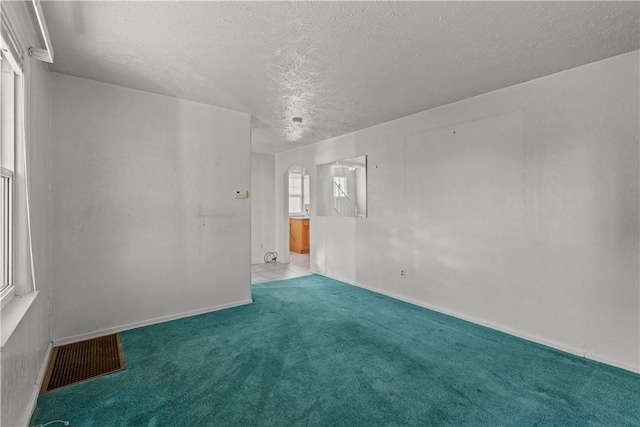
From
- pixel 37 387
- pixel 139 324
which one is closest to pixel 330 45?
pixel 37 387

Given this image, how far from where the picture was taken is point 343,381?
2.23 m

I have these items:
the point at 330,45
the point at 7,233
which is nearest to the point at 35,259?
the point at 7,233

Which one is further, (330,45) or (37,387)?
(330,45)

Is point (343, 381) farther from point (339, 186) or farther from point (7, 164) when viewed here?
point (339, 186)

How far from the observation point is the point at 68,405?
1.97m

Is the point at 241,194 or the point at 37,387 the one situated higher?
the point at 241,194

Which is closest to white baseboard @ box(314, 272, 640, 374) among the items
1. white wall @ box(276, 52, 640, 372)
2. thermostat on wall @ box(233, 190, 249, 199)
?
white wall @ box(276, 52, 640, 372)

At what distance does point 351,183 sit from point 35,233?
4.14m

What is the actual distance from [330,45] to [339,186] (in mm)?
3372

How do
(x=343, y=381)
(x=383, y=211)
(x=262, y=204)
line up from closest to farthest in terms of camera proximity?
1. (x=343, y=381)
2. (x=383, y=211)
3. (x=262, y=204)

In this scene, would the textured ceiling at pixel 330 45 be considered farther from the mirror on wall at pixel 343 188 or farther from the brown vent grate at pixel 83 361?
the brown vent grate at pixel 83 361

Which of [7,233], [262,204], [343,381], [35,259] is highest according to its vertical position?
[262,204]

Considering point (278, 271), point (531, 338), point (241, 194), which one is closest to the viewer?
point (531, 338)

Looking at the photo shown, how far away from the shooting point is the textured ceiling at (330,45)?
75.6 inches
